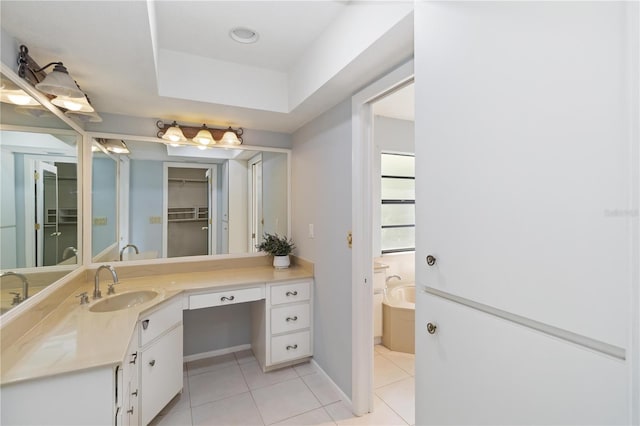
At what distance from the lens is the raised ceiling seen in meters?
1.22

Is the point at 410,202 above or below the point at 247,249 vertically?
above

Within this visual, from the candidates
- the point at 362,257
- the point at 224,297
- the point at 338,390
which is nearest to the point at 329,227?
the point at 362,257

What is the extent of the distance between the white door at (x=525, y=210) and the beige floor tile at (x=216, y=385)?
175 centimetres

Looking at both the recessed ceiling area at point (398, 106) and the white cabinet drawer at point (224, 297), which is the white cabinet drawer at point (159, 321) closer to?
the white cabinet drawer at point (224, 297)

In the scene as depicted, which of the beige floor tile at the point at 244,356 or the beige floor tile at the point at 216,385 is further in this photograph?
the beige floor tile at the point at 244,356

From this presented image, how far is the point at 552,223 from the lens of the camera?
654 mm

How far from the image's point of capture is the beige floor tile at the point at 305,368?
2.48 m

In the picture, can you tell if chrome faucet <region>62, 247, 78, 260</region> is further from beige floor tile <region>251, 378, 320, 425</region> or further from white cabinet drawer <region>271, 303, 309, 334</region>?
beige floor tile <region>251, 378, 320, 425</region>

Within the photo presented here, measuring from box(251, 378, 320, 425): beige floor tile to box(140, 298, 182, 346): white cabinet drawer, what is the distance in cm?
83

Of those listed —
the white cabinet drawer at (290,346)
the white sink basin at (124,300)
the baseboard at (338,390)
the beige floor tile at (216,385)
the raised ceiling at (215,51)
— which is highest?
the raised ceiling at (215,51)

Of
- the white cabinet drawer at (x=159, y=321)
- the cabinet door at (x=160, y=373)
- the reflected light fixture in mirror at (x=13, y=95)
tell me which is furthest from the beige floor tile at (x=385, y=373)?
the reflected light fixture in mirror at (x=13, y=95)

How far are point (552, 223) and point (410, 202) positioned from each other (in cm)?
309

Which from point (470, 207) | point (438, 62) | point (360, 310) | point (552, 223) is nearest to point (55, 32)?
point (438, 62)

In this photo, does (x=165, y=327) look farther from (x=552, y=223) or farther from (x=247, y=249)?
(x=552, y=223)
